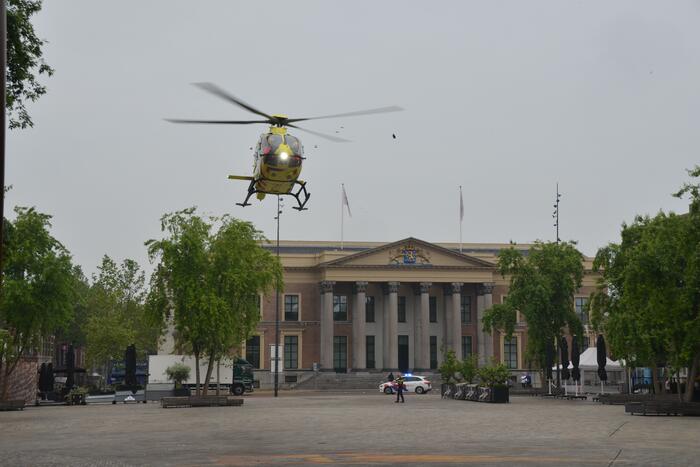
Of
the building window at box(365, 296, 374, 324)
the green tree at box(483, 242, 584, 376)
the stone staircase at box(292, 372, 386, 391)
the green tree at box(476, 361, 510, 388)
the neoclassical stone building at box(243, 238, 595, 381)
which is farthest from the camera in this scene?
the building window at box(365, 296, 374, 324)

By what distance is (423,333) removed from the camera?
8694 centimetres

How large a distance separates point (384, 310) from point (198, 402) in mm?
47900

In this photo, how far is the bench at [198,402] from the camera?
144 ft

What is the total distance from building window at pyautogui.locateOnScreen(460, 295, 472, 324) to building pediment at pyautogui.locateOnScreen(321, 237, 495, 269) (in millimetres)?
4971

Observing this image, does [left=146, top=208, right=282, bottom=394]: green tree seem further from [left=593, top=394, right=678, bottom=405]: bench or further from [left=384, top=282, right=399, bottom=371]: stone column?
[left=384, top=282, right=399, bottom=371]: stone column

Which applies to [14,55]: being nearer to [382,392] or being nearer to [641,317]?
[641,317]

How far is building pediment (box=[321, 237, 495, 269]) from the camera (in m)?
88.1

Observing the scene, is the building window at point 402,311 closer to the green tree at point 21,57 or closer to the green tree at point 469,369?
the green tree at point 469,369

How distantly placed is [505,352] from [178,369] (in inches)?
1698

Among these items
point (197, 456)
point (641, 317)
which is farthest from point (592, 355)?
point (197, 456)

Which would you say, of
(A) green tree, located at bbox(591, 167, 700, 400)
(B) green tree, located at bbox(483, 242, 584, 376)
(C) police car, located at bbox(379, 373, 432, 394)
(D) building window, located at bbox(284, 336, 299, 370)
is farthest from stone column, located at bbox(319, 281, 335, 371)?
(A) green tree, located at bbox(591, 167, 700, 400)

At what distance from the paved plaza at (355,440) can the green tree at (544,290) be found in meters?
23.9

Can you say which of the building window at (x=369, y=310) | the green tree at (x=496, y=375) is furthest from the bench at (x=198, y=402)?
the building window at (x=369, y=310)

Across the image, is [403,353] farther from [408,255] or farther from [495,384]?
[495,384]
